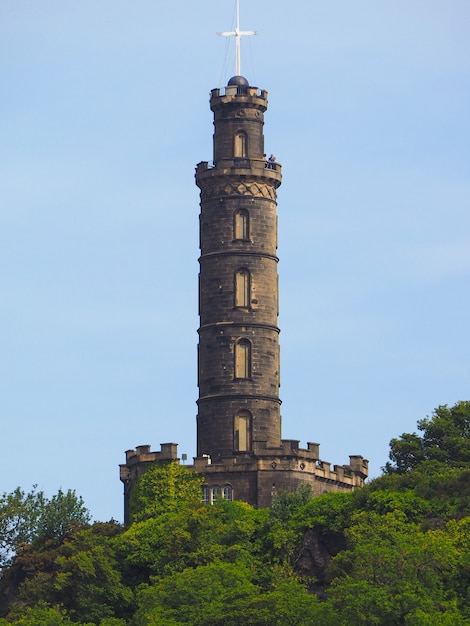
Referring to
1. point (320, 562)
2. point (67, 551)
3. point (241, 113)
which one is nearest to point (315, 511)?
point (320, 562)

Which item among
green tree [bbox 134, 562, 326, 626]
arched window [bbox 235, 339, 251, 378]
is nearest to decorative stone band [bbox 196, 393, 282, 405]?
arched window [bbox 235, 339, 251, 378]

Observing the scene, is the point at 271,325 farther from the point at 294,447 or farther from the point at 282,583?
the point at 282,583

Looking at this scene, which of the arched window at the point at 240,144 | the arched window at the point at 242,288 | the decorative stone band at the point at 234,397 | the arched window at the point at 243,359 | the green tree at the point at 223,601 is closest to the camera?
the green tree at the point at 223,601

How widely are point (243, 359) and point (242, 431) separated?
4009mm

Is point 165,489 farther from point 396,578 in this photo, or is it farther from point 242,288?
point 396,578

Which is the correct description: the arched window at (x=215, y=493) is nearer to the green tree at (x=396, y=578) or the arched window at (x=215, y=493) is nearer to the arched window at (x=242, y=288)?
the arched window at (x=242, y=288)

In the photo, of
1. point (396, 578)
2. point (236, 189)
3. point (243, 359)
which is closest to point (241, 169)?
point (236, 189)

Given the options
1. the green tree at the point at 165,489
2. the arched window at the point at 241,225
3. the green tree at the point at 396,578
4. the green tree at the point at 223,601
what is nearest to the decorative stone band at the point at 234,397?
the green tree at the point at 165,489

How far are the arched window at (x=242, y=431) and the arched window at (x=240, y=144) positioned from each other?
14.7m

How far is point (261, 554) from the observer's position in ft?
465

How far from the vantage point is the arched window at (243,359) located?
153125mm

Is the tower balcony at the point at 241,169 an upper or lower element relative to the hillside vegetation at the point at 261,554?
upper

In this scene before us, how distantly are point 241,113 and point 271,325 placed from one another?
1203 cm

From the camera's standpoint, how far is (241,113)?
15625cm
